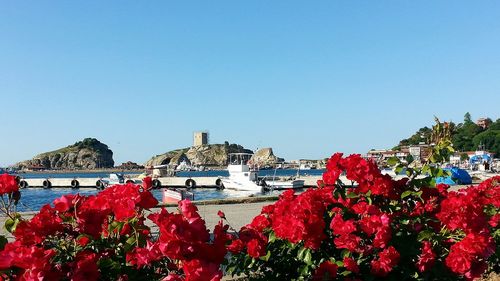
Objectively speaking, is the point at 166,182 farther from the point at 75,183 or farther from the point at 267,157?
the point at 267,157

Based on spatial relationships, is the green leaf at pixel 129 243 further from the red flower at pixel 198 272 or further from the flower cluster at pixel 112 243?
the red flower at pixel 198 272

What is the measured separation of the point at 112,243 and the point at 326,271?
1.36 metres

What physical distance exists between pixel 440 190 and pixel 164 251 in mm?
3032

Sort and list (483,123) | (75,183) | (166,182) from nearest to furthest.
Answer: (166,182) < (75,183) < (483,123)

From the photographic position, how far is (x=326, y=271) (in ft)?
10.7

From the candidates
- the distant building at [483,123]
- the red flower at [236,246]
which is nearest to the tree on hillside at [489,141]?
the distant building at [483,123]

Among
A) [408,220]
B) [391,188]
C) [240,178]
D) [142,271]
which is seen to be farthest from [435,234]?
[240,178]

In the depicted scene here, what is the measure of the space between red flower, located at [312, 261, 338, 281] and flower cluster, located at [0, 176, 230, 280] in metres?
0.73

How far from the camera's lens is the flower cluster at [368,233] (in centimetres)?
341

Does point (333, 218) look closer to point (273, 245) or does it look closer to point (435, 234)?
point (273, 245)

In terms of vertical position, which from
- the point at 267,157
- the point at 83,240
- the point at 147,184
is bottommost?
the point at 83,240

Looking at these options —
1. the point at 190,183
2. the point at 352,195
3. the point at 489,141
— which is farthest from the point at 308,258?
the point at 489,141

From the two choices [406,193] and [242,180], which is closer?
[406,193]

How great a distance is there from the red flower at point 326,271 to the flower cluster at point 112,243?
2.39 feet
